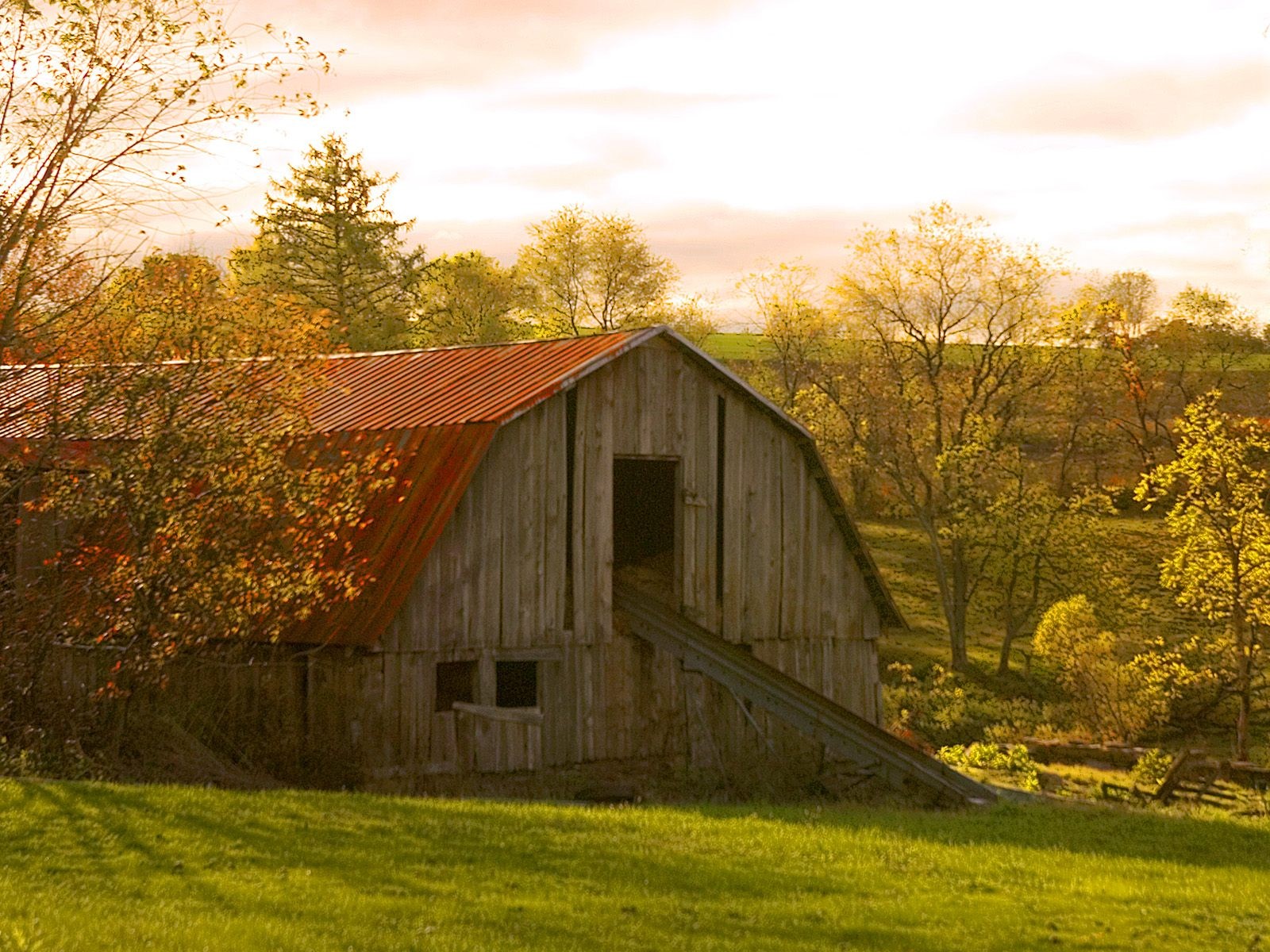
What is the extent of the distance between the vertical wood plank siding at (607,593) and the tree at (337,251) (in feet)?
112

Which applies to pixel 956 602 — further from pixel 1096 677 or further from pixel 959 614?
pixel 1096 677

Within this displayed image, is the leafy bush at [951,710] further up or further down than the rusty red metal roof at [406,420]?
further down

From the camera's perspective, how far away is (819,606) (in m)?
27.3

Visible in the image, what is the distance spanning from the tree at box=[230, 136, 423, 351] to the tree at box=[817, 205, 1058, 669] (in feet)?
59.4

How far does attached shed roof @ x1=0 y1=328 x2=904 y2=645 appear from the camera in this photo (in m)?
21.2

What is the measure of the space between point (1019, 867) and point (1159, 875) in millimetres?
1535

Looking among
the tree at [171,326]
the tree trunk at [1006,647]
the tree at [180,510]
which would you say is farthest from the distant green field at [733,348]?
the tree at [180,510]

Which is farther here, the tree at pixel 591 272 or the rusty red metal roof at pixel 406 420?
the tree at pixel 591 272

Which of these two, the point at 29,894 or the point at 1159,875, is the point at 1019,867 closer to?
the point at 1159,875

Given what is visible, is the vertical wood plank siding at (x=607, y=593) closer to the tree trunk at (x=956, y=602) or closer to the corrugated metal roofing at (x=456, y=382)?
the corrugated metal roofing at (x=456, y=382)

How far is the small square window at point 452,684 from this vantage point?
1051 inches

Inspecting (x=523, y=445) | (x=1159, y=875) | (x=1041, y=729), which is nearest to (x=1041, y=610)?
(x=1041, y=729)

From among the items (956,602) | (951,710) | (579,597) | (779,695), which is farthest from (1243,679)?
(579,597)

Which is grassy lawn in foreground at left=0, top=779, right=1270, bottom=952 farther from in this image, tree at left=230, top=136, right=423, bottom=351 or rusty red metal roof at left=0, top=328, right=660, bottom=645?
tree at left=230, top=136, right=423, bottom=351
